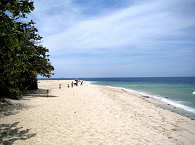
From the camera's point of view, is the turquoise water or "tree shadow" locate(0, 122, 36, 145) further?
the turquoise water

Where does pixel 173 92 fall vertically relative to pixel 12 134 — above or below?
below

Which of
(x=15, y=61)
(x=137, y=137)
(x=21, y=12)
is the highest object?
(x=21, y=12)

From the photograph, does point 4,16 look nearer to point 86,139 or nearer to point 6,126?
point 6,126

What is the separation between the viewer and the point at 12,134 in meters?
6.65

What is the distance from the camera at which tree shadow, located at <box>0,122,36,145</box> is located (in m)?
6.04

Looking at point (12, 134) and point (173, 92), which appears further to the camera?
point (173, 92)

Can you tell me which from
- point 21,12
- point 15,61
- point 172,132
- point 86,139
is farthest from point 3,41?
point 172,132

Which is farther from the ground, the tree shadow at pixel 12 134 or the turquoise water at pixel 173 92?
the tree shadow at pixel 12 134

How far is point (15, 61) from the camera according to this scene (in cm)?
684

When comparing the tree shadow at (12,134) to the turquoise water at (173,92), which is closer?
the tree shadow at (12,134)

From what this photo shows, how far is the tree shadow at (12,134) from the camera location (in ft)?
19.8

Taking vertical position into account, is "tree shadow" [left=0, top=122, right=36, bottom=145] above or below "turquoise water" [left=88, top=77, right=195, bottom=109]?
above

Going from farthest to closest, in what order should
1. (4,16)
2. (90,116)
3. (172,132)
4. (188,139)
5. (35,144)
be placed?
(90,116) → (172,132) → (188,139) → (4,16) → (35,144)

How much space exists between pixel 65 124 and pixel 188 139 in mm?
6895
